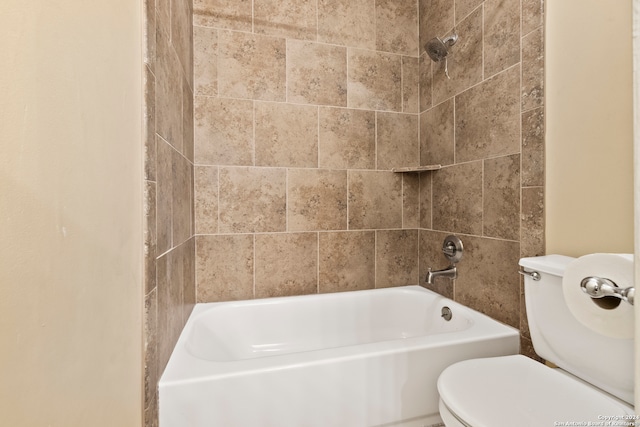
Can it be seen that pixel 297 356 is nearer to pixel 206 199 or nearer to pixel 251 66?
pixel 206 199

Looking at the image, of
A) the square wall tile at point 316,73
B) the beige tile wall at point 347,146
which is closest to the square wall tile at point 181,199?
the beige tile wall at point 347,146

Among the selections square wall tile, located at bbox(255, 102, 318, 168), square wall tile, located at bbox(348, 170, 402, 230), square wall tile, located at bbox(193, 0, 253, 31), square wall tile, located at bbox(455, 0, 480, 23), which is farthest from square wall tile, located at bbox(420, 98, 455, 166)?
square wall tile, located at bbox(193, 0, 253, 31)

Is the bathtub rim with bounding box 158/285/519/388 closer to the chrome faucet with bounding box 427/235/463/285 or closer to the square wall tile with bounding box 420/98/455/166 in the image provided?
the chrome faucet with bounding box 427/235/463/285

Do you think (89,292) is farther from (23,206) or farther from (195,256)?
(195,256)

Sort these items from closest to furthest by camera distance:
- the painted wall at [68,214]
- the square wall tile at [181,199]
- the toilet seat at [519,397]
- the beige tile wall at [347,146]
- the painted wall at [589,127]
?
the painted wall at [68,214], the toilet seat at [519,397], the painted wall at [589,127], the square wall tile at [181,199], the beige tile wall at [347,146]

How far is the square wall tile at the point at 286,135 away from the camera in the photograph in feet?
5.65

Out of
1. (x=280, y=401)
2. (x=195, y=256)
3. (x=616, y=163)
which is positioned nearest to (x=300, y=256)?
(x=195, y=256)

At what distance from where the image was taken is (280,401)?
960mm

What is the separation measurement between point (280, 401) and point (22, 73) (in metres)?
1.02

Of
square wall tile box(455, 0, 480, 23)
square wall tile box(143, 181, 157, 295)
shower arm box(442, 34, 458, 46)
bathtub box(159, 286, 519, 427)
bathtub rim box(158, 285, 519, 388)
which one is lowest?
bathtub box(159, 286, 519, 427)

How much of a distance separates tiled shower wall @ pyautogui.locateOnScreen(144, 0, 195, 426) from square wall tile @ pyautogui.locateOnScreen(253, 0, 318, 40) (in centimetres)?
43

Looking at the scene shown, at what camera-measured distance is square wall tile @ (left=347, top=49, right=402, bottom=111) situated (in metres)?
1.86

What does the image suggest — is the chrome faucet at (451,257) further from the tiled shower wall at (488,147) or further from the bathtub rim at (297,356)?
the bathtub rim at (297,356)

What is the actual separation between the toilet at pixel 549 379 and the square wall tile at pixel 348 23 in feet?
5.21
